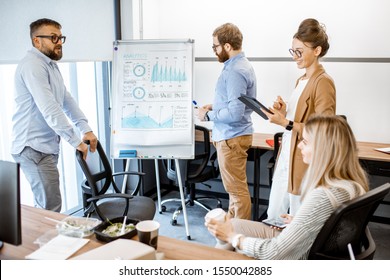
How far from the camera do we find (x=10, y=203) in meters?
1.35

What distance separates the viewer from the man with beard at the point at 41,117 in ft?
7.64

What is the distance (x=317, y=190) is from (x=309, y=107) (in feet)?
2.92

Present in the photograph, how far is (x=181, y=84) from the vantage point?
2.95 m

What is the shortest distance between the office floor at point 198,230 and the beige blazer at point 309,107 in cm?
106

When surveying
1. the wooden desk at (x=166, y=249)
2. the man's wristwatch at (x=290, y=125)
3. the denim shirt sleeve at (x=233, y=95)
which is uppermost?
the denim shirt sleeve at (x=233, y=95)

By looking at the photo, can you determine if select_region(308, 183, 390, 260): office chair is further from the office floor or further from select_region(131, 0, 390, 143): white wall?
select_region(131, 0, 390, 143): white wall

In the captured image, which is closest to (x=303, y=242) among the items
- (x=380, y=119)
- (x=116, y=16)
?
(x=380, y=119)

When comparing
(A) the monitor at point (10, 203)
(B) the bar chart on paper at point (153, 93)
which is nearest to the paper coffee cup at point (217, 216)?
(A) the monitor at point (10, 203)

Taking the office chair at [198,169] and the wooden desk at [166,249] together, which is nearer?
the wooden desk at [166,249]

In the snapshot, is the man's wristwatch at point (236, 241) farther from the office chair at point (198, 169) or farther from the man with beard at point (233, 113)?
the office chair at point (198, 169)

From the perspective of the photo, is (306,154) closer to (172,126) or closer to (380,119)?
(172,126)

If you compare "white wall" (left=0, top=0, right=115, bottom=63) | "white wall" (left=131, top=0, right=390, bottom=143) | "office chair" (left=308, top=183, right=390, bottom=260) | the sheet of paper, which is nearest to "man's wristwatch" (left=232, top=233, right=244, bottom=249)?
"office chair" (left=308, top=183, right=390, bottom=260)

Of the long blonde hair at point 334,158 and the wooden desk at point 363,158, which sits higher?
the long blonde hair at point 334,158

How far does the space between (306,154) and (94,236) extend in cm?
A: 94
